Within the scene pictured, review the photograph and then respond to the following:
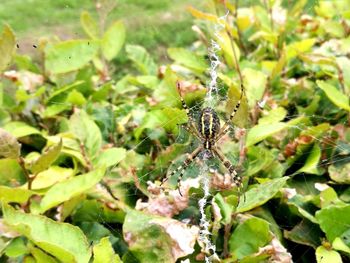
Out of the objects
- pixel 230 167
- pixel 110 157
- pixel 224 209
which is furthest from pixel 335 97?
pixel 110 157

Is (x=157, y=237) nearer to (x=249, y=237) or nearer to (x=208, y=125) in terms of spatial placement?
(x=249, y=237)

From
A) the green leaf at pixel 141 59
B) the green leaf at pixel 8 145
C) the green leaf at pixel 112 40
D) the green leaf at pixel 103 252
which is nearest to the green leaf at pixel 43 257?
the green leaf at pixel 103 252

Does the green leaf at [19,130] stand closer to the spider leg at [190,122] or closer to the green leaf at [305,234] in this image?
the spider leg at [190,122]

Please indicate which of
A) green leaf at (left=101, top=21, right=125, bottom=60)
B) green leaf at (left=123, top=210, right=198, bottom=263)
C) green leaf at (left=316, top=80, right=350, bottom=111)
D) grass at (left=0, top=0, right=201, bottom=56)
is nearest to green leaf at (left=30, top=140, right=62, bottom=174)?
green leaf at (left=123, top=210, right=198, bottom=263)

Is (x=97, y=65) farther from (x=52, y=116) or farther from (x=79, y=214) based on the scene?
(x=79, y=214)

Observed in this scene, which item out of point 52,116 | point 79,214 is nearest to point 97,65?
point 52,116

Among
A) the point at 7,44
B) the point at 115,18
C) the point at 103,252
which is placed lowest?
the point at 115,18
